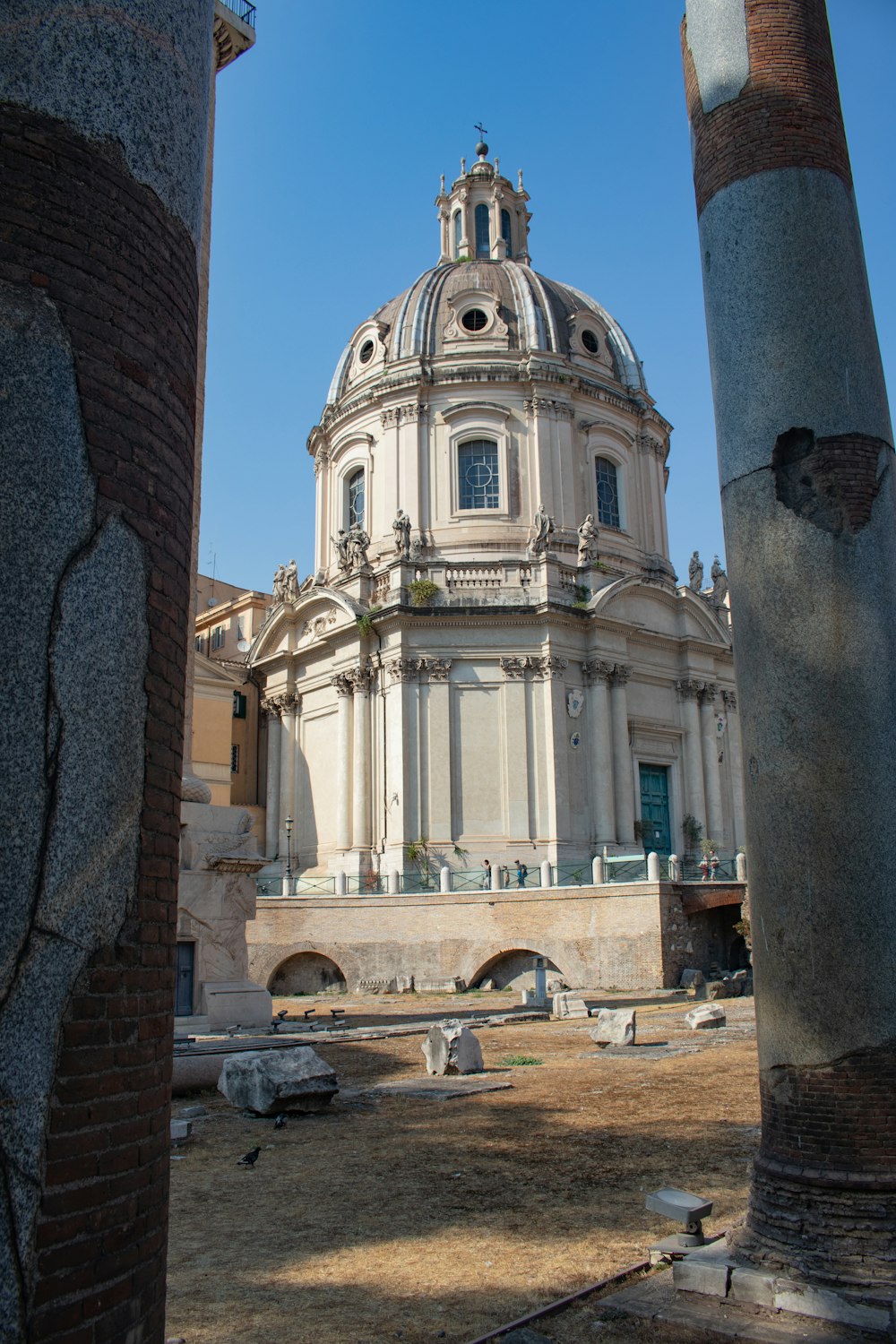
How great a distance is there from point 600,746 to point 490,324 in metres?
16.2

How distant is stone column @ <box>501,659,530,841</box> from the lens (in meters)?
34.6

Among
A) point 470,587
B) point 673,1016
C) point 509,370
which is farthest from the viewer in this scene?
point 509,370

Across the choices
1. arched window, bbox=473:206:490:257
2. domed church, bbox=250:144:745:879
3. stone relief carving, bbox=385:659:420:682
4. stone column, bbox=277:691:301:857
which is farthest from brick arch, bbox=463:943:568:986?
arched window, bbox=473:206:490:257

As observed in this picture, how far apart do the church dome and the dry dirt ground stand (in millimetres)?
32078

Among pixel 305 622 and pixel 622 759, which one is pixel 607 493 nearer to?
pixel 622 759

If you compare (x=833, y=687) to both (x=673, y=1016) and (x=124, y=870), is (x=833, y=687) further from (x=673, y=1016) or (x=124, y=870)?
(x=673, y=1016)

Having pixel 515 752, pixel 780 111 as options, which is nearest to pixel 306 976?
pixel 515 752

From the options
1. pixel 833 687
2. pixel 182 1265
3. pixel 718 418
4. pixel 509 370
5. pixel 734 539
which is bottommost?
pixel 182 1265

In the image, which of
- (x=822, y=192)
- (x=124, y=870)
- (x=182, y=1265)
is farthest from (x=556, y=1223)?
(x=822, y=192)

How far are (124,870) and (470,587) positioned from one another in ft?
109

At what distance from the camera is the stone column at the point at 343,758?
1421 inches

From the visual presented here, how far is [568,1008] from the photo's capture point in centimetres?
2219

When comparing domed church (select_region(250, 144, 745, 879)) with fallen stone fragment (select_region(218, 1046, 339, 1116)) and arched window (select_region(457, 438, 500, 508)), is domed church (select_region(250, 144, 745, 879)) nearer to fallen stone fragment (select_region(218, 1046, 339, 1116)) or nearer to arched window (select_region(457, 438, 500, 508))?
arched window (select_region(457, 438, 500, 508))

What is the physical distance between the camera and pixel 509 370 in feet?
132
